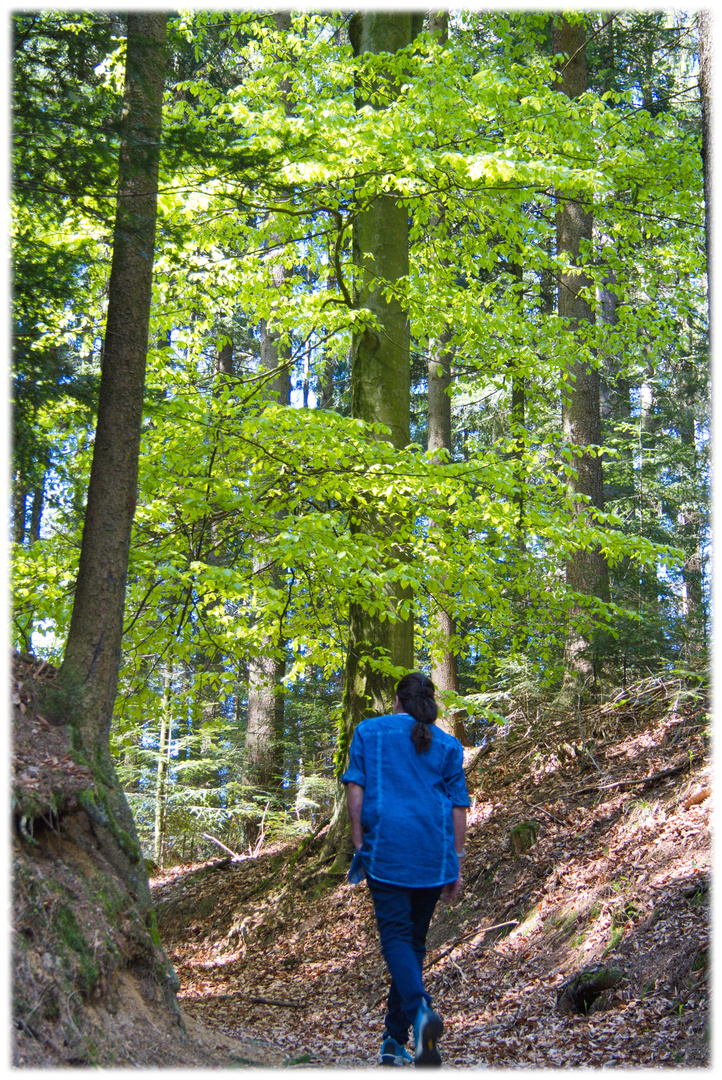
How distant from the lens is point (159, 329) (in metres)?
9.10

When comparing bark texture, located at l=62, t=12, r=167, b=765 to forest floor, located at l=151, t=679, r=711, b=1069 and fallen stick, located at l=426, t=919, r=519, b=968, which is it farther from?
fallen stick, located at l=426, t=919, r=519, b=968

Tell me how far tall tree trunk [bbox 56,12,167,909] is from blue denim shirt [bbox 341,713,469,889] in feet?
5.42

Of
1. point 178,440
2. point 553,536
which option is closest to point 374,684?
Answer: point 553,536

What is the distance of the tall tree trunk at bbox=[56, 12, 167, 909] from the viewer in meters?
4.91

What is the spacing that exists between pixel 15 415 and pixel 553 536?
5062mm

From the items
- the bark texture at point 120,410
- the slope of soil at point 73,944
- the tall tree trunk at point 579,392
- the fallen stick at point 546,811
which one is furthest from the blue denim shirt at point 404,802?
the tall tree trunk at point 579,392

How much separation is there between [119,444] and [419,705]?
9.19ft

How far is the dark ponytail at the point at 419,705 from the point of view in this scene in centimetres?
411

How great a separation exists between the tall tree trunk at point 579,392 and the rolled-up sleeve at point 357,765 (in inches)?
226

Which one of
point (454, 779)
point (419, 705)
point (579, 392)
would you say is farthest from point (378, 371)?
point (454, 779)

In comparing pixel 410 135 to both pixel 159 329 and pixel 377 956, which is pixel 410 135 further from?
pixel 377 956

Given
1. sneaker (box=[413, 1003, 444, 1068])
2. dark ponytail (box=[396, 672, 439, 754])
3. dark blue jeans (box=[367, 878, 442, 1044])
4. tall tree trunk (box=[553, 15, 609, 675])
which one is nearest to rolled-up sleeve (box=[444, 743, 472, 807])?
dark ponytail (box=[396, 672, 439, 754])

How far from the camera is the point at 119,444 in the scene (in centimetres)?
533

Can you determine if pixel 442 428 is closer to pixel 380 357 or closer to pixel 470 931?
pixel 380 357
